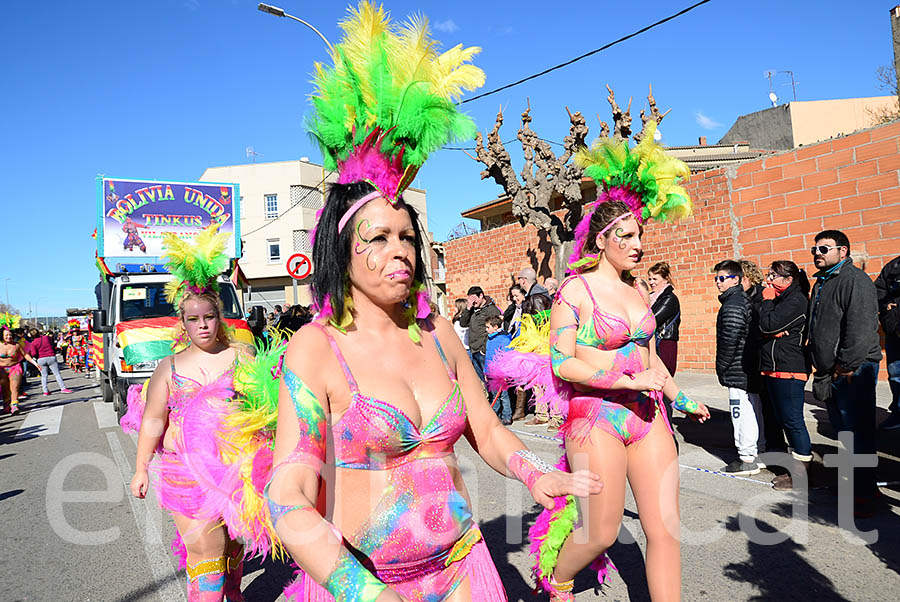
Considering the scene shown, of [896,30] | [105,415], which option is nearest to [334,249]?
[105,415]

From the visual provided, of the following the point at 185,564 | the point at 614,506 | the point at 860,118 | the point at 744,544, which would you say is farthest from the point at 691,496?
the point at 860,118

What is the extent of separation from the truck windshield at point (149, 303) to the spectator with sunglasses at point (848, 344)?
8.40 metres

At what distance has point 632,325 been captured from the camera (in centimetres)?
316

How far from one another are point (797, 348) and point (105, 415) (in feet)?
39.6

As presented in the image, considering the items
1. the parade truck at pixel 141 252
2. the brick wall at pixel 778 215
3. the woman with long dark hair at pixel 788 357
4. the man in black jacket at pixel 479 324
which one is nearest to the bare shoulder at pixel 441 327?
the woman with long dark hair at pixel 788 357

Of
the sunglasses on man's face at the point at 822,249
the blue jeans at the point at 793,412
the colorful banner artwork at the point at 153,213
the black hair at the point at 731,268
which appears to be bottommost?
the blue jeans at the point at 793,412

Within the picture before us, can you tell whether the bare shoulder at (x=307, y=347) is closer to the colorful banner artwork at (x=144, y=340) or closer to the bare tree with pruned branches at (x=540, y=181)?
the colorful banner artwork at (x=144, y=340)

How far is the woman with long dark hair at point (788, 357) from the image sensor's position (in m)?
5.29

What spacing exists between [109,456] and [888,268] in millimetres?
9333

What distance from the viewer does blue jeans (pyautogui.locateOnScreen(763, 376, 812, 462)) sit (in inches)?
208

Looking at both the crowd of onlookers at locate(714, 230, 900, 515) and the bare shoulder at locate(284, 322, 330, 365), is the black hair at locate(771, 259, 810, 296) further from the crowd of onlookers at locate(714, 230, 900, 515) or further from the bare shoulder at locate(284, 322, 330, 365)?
the bare shoulder at locate(284, 322, 330, 365)

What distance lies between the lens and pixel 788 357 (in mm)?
5332

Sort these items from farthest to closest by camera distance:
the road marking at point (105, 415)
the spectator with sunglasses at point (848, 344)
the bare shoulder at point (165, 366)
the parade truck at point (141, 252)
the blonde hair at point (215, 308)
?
1. the road marking at point (105, 415)
2. the parade truck at point (141, 252)
3. the spectator with sunglasses at point (848, 344)
4. the blonde hair at point (215, 308)
5. the bare shoulder at point (165, 366)

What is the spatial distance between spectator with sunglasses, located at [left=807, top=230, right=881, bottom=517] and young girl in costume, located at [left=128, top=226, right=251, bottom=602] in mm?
4276
